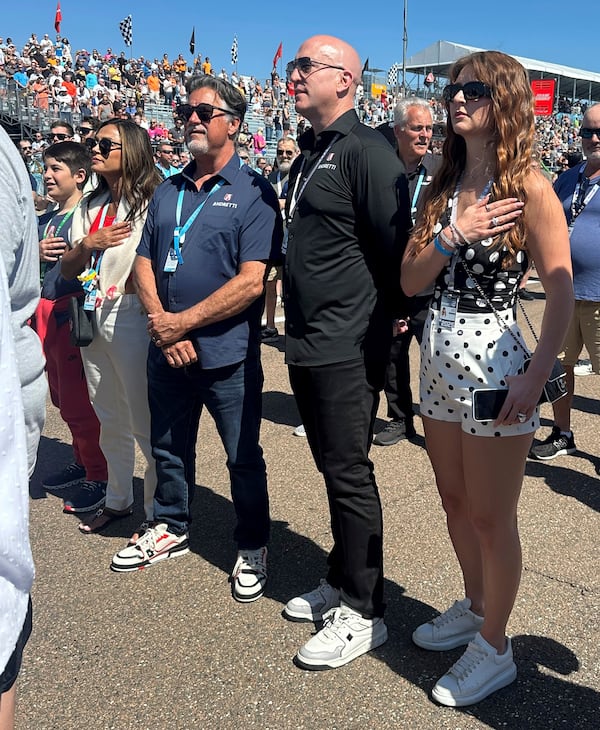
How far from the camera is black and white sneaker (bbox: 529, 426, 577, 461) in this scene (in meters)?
4.49

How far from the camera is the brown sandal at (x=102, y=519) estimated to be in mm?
3652

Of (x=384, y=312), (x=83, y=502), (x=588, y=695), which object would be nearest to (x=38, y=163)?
(x=83, y=502)

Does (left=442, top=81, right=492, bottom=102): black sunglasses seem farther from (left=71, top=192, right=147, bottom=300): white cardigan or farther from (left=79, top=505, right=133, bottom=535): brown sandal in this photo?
(left=79, top=505, right=133, bottom=535): brown sandal

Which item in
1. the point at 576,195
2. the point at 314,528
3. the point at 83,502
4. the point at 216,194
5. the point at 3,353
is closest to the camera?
the point at 3,353

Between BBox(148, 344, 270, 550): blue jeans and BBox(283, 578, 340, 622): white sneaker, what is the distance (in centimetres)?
38

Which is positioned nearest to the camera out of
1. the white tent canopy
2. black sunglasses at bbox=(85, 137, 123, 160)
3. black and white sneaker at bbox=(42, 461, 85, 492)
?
black sunglasses at bbox=(85, 137, 123, 160)

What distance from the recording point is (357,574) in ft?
8.70

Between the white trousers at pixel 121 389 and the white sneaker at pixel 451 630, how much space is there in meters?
1.57

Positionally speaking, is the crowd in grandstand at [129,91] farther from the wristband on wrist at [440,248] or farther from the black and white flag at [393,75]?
the wristband on wrist at [440,248]

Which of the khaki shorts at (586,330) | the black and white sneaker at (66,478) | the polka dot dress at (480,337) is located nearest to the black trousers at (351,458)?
the polka dot dress at (480,337)

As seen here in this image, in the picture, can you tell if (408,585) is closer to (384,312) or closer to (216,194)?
(384,312)

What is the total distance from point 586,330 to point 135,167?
3.11 meters

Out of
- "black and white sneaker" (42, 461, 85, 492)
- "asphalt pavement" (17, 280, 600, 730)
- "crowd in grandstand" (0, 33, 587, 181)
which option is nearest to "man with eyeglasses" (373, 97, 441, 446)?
"asphalt pavement" (17, 280, 600, 730)

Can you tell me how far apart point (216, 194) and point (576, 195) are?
9.19 ft
